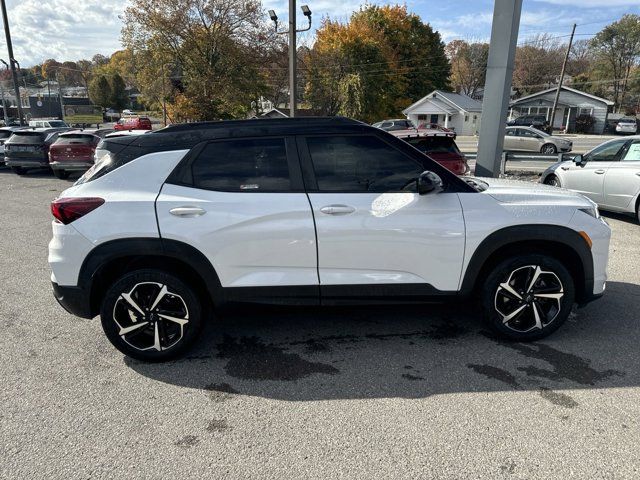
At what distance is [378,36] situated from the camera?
49594 mm

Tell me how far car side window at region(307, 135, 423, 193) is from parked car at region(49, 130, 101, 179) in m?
12.9

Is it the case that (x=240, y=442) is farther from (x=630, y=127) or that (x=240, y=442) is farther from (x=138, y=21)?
(x=630, y=127)

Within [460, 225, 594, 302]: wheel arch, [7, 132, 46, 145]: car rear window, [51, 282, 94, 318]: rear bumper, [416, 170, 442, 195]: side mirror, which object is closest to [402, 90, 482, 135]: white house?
[7, 132, 46, 145]: car rear window

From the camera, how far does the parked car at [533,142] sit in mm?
23969

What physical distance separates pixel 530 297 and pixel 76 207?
3.57 meters

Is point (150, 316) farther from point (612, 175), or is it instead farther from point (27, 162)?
point (27, 162)

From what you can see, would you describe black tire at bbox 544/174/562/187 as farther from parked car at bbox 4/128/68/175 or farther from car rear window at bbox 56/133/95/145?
parked car at bbox 4/128/68/175

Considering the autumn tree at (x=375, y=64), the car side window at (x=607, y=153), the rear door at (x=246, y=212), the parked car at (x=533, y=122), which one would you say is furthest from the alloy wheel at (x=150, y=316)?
the parked car at (x=533, y=122)

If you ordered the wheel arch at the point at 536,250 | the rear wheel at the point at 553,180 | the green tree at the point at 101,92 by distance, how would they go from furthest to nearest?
the green tree at the point at 101,92 → the rear wheel at the point at 553,180 → the wheel arch at the point at 536,250

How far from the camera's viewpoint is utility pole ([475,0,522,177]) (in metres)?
7.01

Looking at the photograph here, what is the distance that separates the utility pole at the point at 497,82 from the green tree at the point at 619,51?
6956 cm

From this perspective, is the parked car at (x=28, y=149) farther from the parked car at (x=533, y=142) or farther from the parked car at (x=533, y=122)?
the parked car at (x=533, y=122)

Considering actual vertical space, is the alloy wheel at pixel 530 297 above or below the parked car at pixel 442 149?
below

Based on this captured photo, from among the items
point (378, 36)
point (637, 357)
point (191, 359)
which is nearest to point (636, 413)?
point (637, 357)
